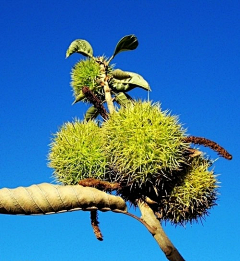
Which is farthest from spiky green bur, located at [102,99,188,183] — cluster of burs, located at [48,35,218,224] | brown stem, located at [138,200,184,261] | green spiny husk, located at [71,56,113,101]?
green spiny husk, located at [71,56,113,101]

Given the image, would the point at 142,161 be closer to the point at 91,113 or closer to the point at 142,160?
the point at 142,160

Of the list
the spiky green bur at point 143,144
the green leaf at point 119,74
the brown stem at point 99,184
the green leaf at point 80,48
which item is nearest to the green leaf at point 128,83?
the green leaf at point 119,74

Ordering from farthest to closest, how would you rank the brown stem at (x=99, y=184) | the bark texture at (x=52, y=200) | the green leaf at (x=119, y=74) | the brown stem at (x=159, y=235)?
the green leaf at (x=119, y=74)
the brown stem at (x=159, y=235)
the brown stem at (x=99, y=184)
the bark texture at (x=52, y=200)

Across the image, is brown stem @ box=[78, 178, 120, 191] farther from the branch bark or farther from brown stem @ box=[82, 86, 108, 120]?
brown stem @ box=[82, 86, 108, 120]

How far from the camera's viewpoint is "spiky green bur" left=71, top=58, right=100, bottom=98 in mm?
4156

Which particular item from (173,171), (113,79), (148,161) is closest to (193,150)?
(173,171)

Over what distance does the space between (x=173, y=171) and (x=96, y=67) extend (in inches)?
50.4

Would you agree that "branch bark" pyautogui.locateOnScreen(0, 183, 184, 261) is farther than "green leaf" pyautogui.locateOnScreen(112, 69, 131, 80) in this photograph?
No

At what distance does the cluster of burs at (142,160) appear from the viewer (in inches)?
126

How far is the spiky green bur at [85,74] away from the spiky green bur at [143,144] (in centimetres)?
85

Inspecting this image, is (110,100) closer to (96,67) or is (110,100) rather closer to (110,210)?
(96,67)

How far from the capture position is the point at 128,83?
426 cm

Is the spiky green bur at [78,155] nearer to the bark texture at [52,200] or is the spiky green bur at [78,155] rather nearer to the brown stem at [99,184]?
the brown stem at [99,184]

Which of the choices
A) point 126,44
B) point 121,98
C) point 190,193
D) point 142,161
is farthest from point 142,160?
point 126,44
